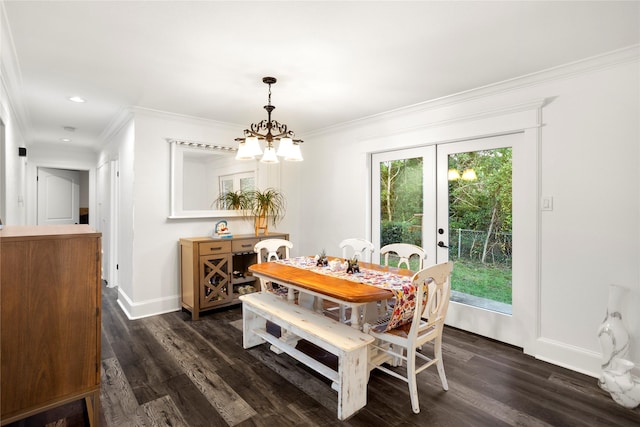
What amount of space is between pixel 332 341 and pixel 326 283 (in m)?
0.42

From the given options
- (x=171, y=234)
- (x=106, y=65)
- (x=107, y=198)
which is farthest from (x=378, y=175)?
(x=107, y=198)

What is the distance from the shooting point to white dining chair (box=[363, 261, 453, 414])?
1.97 metres

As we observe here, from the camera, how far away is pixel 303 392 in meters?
2.23

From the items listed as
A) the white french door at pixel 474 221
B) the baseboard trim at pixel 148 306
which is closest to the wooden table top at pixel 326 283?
the white french door at pixel 474 221

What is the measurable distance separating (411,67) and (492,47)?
574 mm

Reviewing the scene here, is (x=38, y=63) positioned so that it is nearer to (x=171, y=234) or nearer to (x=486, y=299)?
(x=171, y=234)

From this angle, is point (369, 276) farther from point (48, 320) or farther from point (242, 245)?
point (242, 245)

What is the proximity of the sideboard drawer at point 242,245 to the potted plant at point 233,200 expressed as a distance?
62 cm

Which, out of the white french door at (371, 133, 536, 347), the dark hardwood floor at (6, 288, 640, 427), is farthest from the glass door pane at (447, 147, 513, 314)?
the dark hardwood floor at (6, 288, 640, 427)

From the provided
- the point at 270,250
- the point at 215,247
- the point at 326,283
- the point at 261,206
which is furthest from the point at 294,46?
the point at 261,206

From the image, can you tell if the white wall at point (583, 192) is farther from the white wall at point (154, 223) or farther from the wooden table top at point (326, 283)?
the white wall at point (154, 223)

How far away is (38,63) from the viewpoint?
2.50m

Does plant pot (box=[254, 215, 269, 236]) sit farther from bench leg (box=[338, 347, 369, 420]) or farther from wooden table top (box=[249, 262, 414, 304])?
bench leg (box=[338, 347, 369, 420])

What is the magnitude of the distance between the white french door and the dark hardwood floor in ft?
1.17
